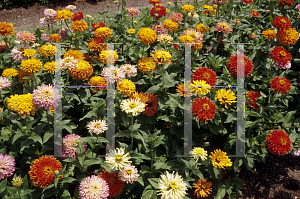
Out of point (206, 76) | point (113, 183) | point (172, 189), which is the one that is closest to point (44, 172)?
point (113, 183)

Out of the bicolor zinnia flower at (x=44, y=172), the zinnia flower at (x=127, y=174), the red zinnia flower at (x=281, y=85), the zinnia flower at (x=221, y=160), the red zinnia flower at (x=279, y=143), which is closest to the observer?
the bicolor zinnia flower at (x=44, y=172)

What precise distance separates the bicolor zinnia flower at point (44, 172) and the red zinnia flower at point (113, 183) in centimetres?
40

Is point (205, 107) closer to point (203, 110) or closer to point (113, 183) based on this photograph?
point (203, 110)

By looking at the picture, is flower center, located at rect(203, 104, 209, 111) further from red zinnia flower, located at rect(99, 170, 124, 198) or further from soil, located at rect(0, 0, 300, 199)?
soil, located at rect(0, 0, 300, 199)

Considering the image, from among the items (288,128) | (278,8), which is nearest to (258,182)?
A: (288,128)

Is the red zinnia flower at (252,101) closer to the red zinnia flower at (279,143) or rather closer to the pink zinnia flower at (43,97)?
the red zinnia flower at (279,143)

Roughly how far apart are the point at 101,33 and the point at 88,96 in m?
0.75

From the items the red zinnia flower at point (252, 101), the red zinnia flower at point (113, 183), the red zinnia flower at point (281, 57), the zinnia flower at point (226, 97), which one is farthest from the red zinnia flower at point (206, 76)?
the red zinnia flower at point (113, 183)

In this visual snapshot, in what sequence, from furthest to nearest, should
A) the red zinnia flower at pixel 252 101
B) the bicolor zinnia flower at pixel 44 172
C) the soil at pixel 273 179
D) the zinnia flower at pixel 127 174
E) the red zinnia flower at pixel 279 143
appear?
the soil at pixel 273 179
the red zinnia flower at pixel 252 101
the red zinnia flower at pixel 279 143
the zinnia flower at pixel 127 174
the bicolor zinnia flower at pixel 44 172

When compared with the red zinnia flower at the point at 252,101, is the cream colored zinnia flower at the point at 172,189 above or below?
below

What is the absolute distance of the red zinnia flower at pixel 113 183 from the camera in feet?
6.52

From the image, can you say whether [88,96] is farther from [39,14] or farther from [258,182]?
[39,14]

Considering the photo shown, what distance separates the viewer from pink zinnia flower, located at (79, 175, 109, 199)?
1797 mm

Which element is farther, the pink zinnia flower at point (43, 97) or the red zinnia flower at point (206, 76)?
the red zinnia flower at point (206, 76)
